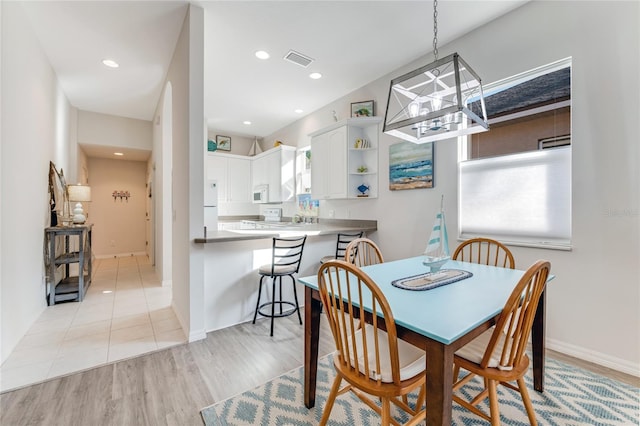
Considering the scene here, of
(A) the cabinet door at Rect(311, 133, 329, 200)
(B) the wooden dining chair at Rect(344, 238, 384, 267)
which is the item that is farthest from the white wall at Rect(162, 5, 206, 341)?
(A) the cabinet door at Rect(311, 133, 329, 200)

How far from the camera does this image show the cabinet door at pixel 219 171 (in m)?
5.81

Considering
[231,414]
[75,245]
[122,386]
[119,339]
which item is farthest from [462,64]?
[75,245]

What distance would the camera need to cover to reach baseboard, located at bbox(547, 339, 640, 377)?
6.39ft

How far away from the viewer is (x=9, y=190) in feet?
7.41

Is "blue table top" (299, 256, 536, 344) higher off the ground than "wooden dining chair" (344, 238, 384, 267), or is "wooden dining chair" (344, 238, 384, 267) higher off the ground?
"wooden dining chair" (344, 238, 384, 267)

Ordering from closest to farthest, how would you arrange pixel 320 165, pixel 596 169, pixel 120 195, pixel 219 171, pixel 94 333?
1. pixel 596 169
2. pixel 94 333
3. pixel 320 165
4. pixel 219 171
5. pixel 120 195

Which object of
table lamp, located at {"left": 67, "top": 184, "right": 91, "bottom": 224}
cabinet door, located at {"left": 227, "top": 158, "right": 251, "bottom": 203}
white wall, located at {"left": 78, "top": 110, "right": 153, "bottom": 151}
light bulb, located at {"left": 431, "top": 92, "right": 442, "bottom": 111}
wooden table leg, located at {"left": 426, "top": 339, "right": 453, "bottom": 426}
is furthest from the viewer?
cabinet door, located at {"left": 227, "top": 158, "right": 251, "bottom": 203}

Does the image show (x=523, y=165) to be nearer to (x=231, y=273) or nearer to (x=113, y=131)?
(x=231, y=273)

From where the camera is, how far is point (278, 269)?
107 inches

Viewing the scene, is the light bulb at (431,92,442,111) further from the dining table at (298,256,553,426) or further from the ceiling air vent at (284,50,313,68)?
the ceiling air vent at (284,50,313,68)

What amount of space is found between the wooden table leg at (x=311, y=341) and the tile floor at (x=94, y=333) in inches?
55.8

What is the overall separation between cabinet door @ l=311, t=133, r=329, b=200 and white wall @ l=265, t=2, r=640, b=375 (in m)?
2.24

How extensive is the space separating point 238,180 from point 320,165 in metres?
2.63

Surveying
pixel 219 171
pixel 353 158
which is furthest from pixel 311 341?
pixel 219 171
